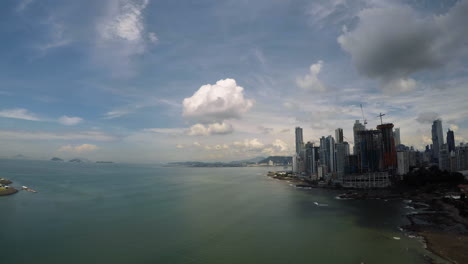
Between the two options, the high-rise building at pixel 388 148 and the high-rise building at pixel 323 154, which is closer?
the high-rise building at pixel 388 148

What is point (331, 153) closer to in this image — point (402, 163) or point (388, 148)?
point (388, 148)

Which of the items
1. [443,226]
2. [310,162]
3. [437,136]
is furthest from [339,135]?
[443,226]

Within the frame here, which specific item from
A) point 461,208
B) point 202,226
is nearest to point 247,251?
point 202,226

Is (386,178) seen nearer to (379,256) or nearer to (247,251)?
(379,256)

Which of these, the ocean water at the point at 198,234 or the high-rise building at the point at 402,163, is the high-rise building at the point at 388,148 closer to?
the high-rise building at the point at 402,163

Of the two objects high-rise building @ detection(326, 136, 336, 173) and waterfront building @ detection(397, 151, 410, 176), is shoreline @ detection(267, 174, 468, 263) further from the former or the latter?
high-rise building @ detection(326, 136, 336, 173)

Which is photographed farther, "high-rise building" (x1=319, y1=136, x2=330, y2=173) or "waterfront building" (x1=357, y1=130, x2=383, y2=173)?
"high-rise building" (x1=319, y1=136, x2=330, y2=173)

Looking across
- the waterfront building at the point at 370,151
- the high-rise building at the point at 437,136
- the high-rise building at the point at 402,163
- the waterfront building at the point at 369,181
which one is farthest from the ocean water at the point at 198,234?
the high-rise building at the point at 437,136

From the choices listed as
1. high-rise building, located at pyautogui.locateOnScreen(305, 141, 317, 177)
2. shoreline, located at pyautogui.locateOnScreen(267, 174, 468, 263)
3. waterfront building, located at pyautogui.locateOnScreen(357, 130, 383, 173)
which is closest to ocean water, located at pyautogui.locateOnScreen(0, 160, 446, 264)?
shoreline, located at pyautogui.locateOnScreen(267, 174, 468, 263)
